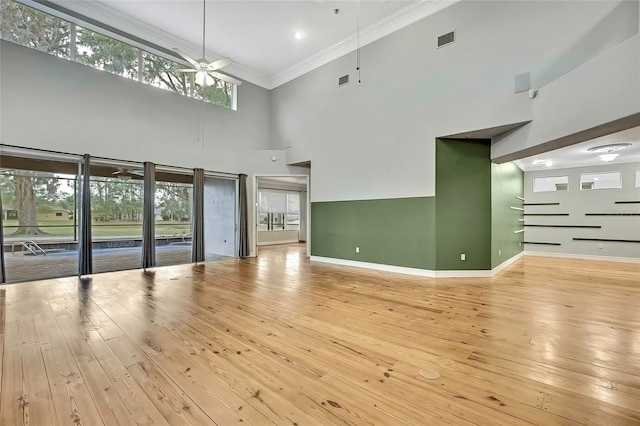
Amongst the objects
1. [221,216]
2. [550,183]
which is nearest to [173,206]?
[221,216]

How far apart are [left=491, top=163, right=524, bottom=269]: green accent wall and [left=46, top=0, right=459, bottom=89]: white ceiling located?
12.5 ft

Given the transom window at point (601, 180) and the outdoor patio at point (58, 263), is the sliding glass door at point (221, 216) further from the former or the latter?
the transom window at point (601, 180)

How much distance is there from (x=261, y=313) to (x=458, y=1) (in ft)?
21.5

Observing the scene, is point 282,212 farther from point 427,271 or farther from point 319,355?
point 319,355

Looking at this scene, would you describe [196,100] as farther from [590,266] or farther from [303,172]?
[590,266]

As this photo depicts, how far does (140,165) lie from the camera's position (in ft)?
21.4

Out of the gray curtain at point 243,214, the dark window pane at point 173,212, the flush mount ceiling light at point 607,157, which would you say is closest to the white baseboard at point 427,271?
the gray curtain at point 243,214

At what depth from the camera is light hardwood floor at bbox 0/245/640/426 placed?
68.6 inches

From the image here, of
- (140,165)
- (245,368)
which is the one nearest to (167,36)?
(140,165)

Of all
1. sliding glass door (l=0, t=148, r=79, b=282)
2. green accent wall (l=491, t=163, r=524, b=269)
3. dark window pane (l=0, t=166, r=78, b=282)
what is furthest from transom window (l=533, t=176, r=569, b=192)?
dark window pane (l=0, t=166, r=78, b=282)

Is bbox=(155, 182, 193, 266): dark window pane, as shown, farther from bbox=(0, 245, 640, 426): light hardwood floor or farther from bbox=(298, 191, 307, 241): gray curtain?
bbox=(298, 191, 307, 241): gray curtain

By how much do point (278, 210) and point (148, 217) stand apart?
5911 mm

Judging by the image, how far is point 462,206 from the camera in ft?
18.4

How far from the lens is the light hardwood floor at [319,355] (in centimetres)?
174
